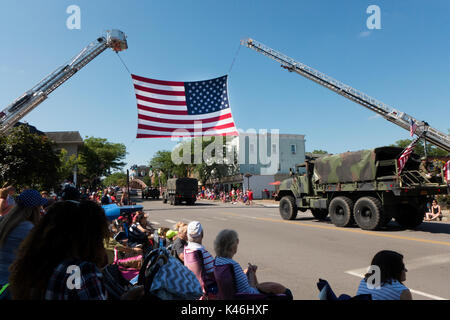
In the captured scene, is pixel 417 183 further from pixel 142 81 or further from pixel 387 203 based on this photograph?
pixel 142 81

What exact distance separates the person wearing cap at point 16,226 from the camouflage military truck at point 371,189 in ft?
34.4

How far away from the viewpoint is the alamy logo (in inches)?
67.3

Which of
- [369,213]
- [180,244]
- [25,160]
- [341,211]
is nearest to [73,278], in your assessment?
[180,244]

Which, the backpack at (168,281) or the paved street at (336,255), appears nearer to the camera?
the backpack at (168,281)

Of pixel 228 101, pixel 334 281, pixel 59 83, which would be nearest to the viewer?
pixel 334 281

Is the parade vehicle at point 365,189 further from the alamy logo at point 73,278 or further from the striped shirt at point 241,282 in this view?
the alamy logo at point 73,278

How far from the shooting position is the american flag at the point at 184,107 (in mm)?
10375

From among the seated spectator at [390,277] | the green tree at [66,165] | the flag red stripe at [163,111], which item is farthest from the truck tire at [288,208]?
the green tree at [66,165]

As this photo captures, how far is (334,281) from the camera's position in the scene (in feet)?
17.2

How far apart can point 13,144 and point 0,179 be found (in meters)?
1.80

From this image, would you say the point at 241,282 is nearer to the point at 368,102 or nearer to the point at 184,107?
the point at 184,107
